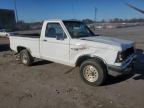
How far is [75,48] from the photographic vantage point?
717cm

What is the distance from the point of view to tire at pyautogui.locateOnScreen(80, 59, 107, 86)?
6.60m

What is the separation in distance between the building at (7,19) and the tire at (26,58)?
10.1 meters

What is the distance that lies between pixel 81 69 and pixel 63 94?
46.6 inches

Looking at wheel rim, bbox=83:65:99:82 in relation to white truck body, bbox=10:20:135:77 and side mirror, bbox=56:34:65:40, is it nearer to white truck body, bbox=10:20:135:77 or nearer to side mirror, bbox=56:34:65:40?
white truck body, bbox=10:20:135:77

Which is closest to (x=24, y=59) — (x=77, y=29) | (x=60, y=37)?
(x=60, y=37)

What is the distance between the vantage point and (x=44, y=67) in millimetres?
9422

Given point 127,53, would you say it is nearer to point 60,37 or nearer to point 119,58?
point 119,58

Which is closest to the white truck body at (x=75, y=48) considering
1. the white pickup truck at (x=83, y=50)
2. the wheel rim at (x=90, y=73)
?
the white pickup truck at (x=83, y=50)

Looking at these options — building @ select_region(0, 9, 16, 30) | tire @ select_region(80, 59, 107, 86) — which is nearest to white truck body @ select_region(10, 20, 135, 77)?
tire @ select_region(80, 59, 107, 86)

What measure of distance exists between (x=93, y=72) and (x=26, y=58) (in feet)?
12.2

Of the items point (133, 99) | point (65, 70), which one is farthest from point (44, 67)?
point (133, 99)

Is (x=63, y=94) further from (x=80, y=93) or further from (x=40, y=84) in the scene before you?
(x=40, y=84)

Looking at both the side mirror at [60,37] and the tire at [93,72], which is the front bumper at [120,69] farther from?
the side mirror at [60,37]

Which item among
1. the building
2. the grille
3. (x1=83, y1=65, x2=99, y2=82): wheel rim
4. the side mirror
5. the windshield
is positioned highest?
the building
